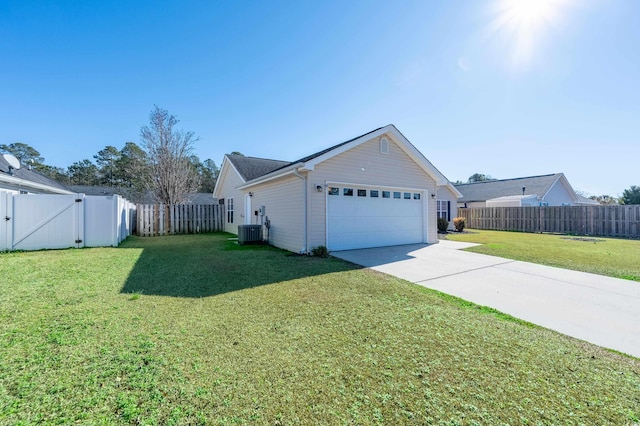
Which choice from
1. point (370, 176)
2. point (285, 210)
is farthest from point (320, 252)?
point (370, 176)

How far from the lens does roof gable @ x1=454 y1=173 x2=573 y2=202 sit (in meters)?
22.5

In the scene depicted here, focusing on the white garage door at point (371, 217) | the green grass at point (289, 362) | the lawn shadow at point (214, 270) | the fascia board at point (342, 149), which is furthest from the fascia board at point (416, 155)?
the green grass at point (289, 362)

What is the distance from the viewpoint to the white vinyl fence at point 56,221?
8.29 m

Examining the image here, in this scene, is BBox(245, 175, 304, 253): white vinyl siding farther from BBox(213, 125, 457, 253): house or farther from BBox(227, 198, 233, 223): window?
BBox(227, 198, 233, 223): window

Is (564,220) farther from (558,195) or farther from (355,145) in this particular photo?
(355,145)

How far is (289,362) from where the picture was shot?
247 cm

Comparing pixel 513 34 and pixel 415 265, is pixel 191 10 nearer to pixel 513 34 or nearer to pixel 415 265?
pixel 513 34

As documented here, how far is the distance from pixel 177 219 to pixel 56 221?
23.0 feet

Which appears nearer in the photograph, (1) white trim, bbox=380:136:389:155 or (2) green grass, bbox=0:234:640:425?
(2) green grass, bbox=0:234:640:425

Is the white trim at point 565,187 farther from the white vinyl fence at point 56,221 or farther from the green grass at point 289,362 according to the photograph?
the white vinyl fence at point 56,221

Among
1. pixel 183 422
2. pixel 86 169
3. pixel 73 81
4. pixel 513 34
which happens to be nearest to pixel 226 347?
pixel 183 422

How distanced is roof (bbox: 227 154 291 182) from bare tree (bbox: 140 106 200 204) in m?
6.81

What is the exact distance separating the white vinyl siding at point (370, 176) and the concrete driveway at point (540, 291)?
1665 mm

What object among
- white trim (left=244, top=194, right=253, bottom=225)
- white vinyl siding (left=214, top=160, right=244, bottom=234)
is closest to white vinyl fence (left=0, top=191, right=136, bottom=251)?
white trim (left=244, top=194, right=253, bottom=225)
